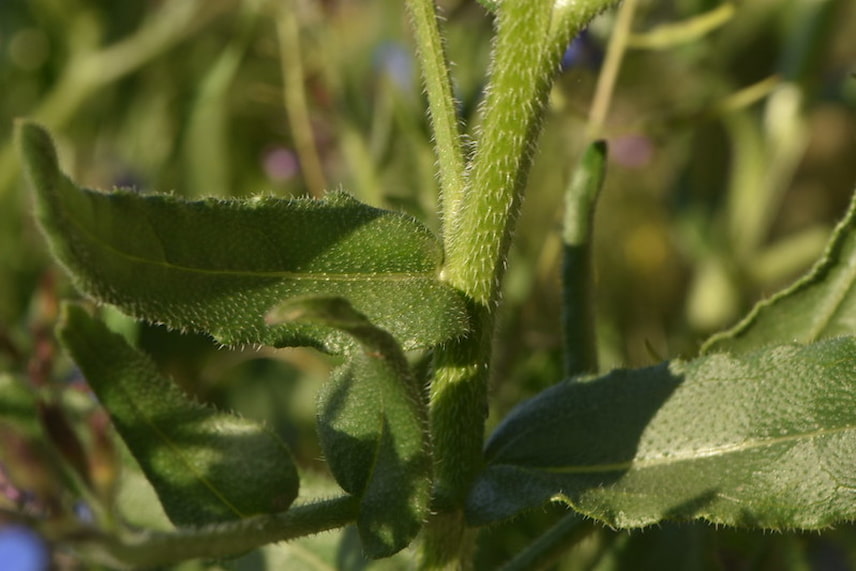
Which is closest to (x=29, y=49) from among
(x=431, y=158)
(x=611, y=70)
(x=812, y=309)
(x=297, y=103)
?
(x=297, y=103)

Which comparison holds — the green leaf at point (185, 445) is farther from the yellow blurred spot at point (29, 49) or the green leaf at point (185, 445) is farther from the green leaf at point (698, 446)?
the yellow blurred spot at point (29, 49)

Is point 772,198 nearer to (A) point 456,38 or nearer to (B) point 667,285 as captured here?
(B) point 667,285

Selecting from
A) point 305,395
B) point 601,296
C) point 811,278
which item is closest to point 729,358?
point 811,278

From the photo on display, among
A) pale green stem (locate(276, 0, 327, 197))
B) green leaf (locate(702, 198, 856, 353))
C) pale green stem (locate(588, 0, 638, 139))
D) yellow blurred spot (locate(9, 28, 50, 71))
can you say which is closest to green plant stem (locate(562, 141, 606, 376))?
green leaf (locate(702, 198, 856, 353))

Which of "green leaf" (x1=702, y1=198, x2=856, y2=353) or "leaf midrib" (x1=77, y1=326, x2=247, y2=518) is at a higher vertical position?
"leaf midrib" (x1=77, y1=326, x2=247, y2=518)

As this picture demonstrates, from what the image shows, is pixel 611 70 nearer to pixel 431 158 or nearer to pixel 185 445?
pixel 431 158

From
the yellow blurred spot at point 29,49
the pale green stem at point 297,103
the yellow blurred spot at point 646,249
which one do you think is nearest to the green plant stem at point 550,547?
the pale green stem at point 297,103

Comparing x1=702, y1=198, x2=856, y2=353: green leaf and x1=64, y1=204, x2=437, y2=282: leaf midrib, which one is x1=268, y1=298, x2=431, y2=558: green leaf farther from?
x1=702, y1=198, x2=856, y2=353: green leaf
